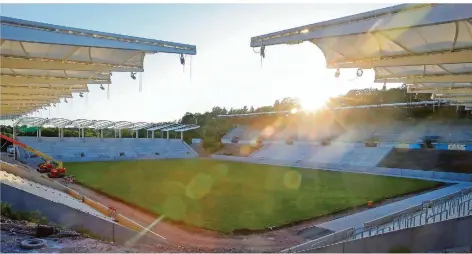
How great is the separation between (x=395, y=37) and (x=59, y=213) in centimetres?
999

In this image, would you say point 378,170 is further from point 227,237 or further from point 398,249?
point 398,249

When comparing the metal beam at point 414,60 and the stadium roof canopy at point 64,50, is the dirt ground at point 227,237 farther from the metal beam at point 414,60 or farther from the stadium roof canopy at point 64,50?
the metal beam at point 414,60

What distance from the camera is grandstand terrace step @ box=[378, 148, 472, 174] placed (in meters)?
34.3

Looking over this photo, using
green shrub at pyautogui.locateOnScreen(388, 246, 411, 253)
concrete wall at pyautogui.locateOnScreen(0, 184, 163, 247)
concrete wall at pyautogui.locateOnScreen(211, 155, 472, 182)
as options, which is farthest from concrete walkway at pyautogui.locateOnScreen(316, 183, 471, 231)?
concrete wall at pyautogui.locateOnScreen(211, 155, 472, 182)

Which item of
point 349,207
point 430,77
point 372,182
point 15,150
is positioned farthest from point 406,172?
point 15,150

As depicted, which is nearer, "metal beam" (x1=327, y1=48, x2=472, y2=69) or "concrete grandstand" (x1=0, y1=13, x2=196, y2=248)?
"concrete grandstand" (x1=0, y1=13, x2=196, y2=248)

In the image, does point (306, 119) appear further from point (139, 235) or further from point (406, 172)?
point (139, 235)

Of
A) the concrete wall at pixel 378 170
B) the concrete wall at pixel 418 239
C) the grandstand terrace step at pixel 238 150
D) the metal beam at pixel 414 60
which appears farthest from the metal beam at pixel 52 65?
the grandstand terrace step at pixel 238 150

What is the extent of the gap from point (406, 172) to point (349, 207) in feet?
60.6

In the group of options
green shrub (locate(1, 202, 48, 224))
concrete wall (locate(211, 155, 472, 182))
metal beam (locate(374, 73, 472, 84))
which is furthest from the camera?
concrete wall (locate(211, 155, 472, 182))

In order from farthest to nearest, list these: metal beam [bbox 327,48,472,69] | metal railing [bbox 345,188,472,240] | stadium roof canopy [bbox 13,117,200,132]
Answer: stadium roof canopy [bbox 13,117,200,132] → metal railing [bbox 345,188,472,240] → metal beam [bbox 327,48,472,69]

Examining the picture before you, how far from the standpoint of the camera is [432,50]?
958 centimetres

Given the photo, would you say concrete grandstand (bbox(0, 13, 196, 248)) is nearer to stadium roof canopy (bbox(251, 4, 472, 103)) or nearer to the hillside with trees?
stadium roof canopy (bbox(251, 4, 472, 103))

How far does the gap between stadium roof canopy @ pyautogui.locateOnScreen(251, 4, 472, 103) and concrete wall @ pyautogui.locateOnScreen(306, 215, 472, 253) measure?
4316 millimetres
